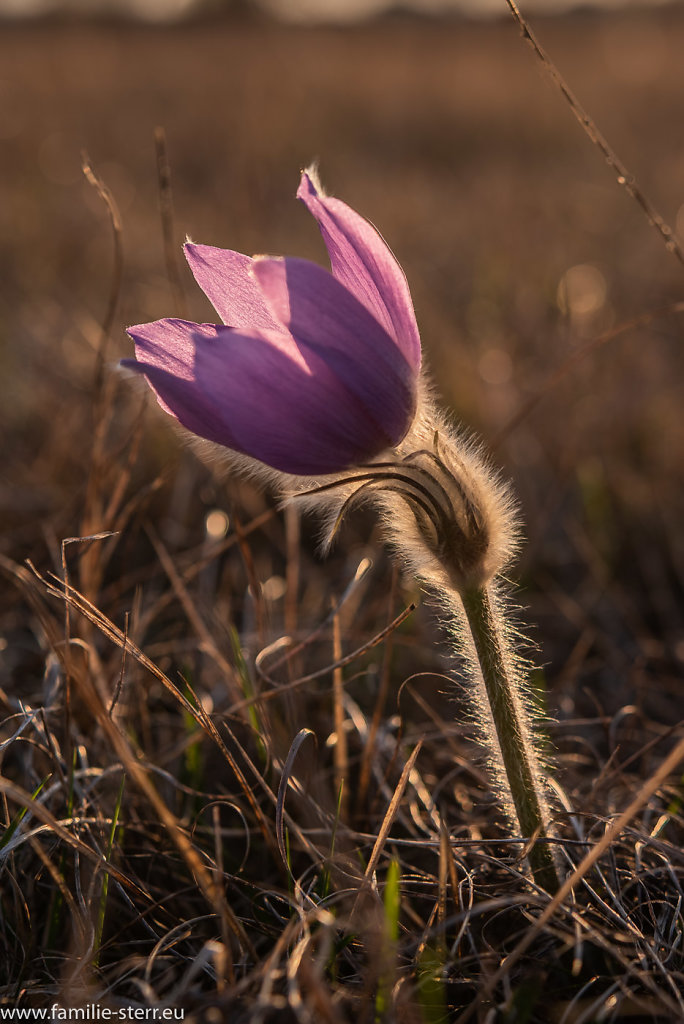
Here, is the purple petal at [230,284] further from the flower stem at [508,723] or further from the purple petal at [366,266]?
the flower stem at [508,723]

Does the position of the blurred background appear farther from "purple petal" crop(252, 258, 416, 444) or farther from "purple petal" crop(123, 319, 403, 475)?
"purple petal" crop(252, 258, 416, 444)

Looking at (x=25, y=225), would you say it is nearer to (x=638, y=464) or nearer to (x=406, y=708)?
(x=638, y=464)

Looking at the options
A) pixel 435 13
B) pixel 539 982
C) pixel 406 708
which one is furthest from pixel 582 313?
pixel 435 13

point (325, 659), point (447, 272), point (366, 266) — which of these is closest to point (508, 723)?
point (366, 266)

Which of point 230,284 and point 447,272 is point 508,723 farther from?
point 447,272

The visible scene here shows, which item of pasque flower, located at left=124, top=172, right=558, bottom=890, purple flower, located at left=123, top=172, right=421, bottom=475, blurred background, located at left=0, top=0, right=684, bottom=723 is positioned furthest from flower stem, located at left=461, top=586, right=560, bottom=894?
blurred background, located at left=0, top=0, right=684, bottom=723

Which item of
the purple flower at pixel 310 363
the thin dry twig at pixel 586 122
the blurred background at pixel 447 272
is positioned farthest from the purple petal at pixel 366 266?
the thin dry twig at pixel 586 122

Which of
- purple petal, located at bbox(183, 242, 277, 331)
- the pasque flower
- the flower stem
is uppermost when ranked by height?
purple petal, located at bbox(183, 242, 277, 331)
